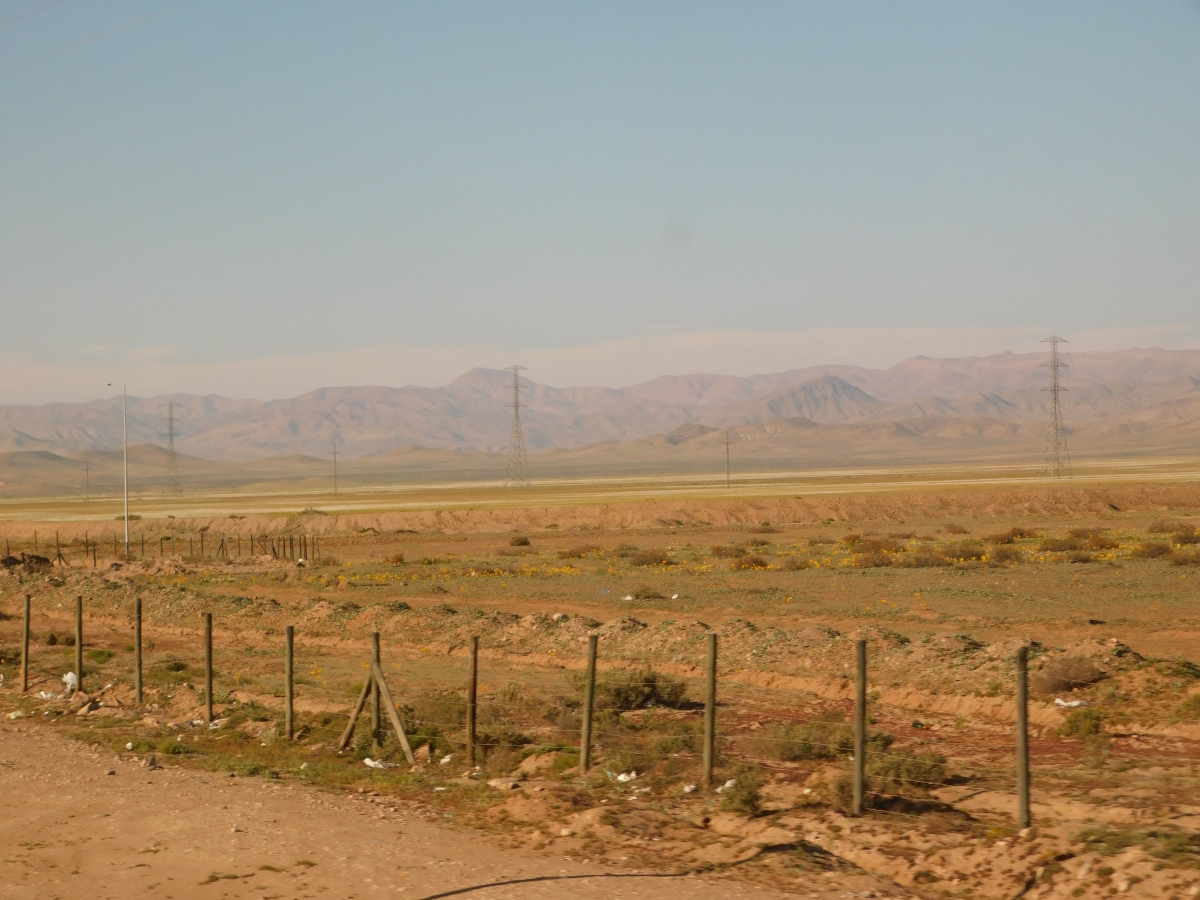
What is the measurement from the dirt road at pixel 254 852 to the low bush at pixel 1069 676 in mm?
9302

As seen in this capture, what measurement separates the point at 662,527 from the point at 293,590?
3851cm

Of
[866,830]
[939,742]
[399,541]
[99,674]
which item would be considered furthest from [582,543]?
[866,830]

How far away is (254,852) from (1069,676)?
13329mm

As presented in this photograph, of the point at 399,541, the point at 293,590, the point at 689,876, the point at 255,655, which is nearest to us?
the point at 689,876

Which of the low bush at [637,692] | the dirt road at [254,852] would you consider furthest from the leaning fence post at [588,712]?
the low bush at [637,692]

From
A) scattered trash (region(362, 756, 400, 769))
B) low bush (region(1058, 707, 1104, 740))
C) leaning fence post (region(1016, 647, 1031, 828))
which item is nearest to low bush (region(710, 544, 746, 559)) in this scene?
A: low bush (region(1058, 707, 1104, 740))

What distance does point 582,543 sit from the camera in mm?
64812

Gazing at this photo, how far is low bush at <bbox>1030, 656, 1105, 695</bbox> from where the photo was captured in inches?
728

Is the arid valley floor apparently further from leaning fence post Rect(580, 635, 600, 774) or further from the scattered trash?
leaning fence post Rect(580, 635, 600, 774)

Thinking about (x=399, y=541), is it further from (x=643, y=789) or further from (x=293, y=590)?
(x=643, y=789)

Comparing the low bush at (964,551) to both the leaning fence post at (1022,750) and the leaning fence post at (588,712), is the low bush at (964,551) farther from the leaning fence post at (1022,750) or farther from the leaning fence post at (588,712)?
the leaning fence post at (1022,750)

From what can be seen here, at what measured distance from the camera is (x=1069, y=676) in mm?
18516

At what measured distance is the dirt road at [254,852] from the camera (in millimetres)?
10680

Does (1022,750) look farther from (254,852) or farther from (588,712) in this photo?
(254,852)
